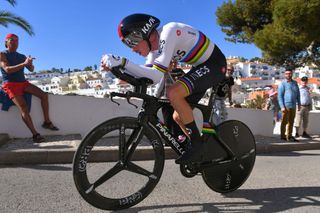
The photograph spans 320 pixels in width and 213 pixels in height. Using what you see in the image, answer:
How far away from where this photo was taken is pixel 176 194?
400 cm

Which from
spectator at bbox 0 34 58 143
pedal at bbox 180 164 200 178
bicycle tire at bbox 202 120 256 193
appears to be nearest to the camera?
pedal at bbox 180 164 200 178

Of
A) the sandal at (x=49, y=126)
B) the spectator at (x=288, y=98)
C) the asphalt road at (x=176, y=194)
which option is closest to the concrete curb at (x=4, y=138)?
the sandal at (x=49, y=126)

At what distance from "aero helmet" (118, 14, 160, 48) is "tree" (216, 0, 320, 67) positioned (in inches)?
489

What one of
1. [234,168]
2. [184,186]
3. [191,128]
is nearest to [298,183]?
[234,168]

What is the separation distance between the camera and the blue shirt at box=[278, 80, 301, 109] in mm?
9375

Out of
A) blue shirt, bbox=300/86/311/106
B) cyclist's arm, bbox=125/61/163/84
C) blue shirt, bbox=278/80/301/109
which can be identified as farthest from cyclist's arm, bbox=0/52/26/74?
blue shirt, bbox=300/86/311/106

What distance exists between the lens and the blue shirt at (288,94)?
9.38m

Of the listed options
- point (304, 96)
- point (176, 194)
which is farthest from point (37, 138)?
point (304, 96)

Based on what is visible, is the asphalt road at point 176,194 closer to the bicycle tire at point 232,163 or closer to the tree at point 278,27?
the bicycle tire at point 232,163

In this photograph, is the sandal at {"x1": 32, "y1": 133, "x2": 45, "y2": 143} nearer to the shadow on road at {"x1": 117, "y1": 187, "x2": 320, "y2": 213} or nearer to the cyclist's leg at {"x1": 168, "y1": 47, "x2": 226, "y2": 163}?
the shadow on road at {"x1": 117, "y1": 187, "x2": 320, "y2": 213}

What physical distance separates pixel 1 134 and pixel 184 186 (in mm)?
4126

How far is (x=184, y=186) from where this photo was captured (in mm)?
4348

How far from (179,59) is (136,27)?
598 mm

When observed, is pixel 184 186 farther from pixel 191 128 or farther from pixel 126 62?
pixel 126 62
